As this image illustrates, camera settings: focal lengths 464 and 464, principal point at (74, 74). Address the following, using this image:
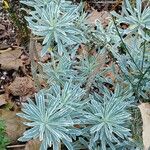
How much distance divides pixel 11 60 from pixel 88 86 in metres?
1.03

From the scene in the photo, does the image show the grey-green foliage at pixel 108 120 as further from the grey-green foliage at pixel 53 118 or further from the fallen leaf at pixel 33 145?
the fallen leaf at pixel 33 145

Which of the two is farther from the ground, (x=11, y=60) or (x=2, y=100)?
(x=11, y=60)

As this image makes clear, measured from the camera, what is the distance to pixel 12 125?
2664mm

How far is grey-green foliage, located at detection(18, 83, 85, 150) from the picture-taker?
6.31ft

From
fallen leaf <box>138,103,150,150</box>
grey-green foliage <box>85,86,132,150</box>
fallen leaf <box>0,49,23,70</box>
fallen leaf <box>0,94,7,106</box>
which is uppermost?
fallen leaf <box>138,103,150,150</box>

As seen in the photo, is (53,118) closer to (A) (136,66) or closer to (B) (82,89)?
(B) (82,89)

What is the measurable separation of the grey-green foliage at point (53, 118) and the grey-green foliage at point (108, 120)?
71 mm

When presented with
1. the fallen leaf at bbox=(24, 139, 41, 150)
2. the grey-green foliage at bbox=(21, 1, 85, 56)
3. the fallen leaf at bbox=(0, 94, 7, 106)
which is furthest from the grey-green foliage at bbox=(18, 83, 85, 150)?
the fallen leaf at bbox=(0, 94, 7, 106)

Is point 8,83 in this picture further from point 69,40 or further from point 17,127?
point 69,40

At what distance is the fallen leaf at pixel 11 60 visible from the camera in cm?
304

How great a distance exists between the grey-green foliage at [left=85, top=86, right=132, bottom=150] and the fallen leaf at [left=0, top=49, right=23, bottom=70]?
1034 millimetres

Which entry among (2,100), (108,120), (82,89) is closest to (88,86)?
(82,89)

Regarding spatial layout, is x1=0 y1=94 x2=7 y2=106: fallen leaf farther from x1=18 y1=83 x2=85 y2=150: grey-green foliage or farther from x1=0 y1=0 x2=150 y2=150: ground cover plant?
x1=18 y1=83 x2=85 y2=150: grey-green foliage

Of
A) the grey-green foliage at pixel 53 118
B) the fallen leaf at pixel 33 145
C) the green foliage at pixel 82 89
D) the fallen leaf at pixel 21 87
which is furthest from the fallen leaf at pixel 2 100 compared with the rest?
the grey-green foliage at pixel 53 118
